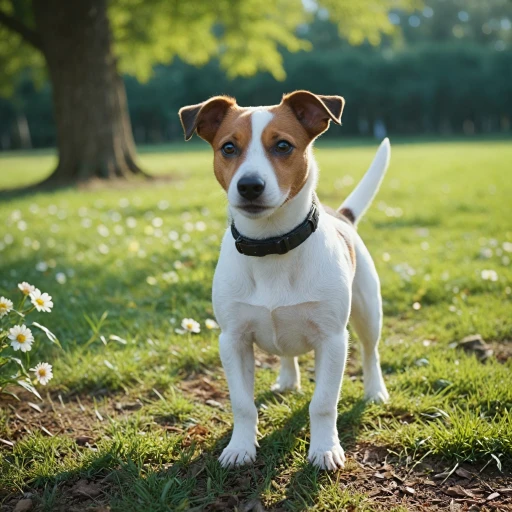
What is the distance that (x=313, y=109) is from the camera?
9.73 ft

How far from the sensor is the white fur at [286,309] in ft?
9.13

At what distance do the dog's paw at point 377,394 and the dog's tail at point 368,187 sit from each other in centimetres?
112

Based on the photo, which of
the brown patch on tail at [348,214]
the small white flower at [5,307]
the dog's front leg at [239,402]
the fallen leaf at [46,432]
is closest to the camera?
the dog's front leg at [239,402]

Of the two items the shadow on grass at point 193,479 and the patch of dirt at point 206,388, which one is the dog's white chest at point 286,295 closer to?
the shadow on grass at point 193,479

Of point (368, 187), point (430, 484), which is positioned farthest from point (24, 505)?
point (368, 187)

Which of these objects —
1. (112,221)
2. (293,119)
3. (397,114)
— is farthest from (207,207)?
(397,114)

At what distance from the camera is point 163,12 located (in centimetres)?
1462

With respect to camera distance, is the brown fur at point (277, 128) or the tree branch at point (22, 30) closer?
the brown fur at point (277, 128)

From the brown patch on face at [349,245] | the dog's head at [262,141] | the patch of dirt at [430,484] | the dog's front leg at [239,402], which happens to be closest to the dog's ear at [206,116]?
the dog's head at [262,141]

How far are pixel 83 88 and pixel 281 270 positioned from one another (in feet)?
38.1

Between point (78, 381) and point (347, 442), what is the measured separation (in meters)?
1.80

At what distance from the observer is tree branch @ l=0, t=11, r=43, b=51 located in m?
13.9

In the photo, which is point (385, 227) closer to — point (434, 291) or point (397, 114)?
point (434, 291)

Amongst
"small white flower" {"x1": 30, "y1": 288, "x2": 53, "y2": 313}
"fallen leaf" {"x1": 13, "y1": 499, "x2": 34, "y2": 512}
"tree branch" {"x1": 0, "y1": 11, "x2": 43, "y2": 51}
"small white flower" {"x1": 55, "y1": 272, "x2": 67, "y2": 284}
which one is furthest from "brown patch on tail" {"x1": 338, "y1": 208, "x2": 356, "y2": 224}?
"tree branch" {"x1": 0, "y1": 11, "x2": 43, "y2": 51}
